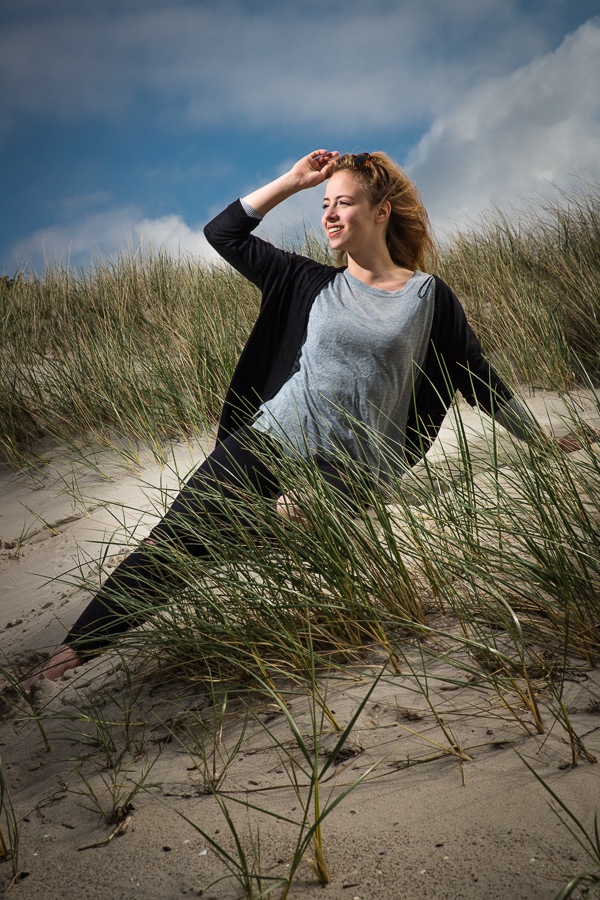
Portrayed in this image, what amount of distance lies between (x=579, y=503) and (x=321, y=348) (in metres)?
1.15

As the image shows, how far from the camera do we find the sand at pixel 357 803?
821 millimetres

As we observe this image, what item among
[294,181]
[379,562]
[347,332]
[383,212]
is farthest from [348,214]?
[379,562]

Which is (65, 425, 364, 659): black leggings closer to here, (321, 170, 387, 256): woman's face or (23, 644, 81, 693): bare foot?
(23, 644, 81, 693): bare foot

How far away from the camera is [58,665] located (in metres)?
1.58

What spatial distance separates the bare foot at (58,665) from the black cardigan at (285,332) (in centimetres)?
101

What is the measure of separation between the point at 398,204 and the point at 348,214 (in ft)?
0.92

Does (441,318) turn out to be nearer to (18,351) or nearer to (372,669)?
(372,669)

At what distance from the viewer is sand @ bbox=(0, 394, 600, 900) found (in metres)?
0.82

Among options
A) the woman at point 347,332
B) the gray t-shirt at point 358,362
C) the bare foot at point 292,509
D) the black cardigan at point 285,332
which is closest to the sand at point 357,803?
the bare foot at point 292,509

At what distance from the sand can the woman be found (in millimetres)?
802

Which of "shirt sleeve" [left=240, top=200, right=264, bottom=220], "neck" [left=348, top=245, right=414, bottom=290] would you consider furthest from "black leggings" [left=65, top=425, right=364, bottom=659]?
"shirt sleeve" [left=240, top=200, right=264, bottom=220]

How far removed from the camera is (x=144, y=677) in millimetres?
1400

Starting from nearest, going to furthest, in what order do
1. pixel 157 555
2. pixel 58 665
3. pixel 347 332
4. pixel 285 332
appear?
pixel 58 665, pixel 157 555, pixel 347 332, pixel 285 332

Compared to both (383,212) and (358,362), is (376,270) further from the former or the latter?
(358,362)
